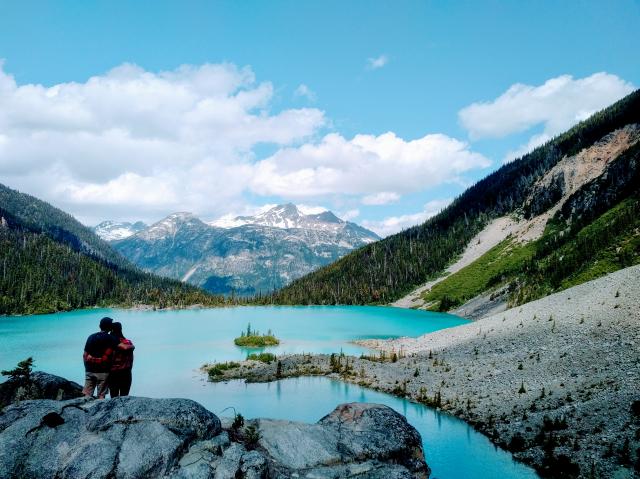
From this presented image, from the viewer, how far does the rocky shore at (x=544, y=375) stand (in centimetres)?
1941

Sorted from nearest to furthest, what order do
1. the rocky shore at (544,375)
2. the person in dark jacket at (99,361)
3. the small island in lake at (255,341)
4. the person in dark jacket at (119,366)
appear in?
the person in dark jacket at (99,361)
the person in dark jacket at (119,366)
the rocky shore at (544,375)
the small island in lake at (255,341)

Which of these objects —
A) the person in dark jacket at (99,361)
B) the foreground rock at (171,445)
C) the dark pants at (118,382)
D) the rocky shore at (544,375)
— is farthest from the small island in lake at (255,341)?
the foreground rock at (171,445)

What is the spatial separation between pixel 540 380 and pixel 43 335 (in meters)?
90.6

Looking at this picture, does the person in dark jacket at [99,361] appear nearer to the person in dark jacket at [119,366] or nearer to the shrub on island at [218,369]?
the person in dark jacket at [119,366]

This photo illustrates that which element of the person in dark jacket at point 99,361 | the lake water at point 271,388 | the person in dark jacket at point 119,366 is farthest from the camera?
the lake water at point 271,388

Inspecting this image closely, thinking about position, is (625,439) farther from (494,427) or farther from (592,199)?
(592,199)

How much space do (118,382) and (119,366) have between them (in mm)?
685

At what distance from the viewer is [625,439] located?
18.2 m

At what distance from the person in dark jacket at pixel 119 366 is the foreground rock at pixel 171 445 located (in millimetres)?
3548

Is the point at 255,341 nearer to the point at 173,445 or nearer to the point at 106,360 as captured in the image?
the point at 106,360

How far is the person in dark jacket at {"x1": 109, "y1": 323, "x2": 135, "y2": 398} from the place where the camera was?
16688 mm

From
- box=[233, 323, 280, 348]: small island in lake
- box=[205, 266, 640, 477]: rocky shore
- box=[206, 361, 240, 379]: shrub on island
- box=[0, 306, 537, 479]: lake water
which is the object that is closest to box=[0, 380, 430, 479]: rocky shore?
box=[0, 306, 537, 479]: lake water

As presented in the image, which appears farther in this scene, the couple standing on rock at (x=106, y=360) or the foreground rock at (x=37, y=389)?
the couple standing on rock at (x=106, y=360)

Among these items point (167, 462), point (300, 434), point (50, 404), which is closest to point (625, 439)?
point (300, 434)
